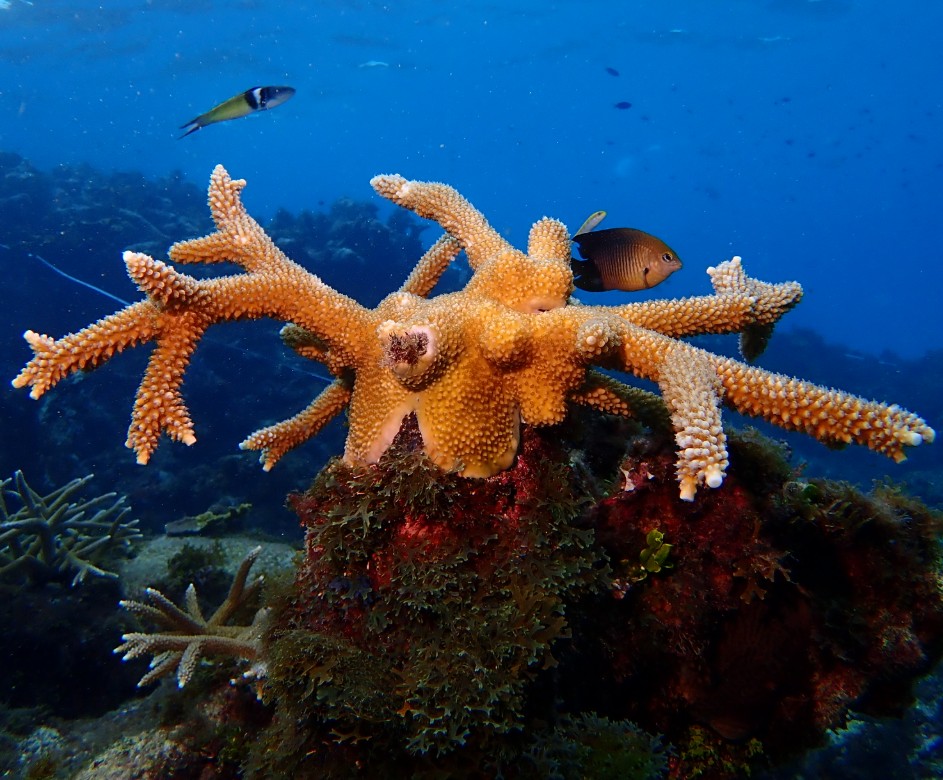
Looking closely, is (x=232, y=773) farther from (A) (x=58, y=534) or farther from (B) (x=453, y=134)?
(B) (x=453, y=134)

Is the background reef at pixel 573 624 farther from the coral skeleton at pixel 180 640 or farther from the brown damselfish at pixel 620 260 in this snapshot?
the brown damselfish at pixel 620 260

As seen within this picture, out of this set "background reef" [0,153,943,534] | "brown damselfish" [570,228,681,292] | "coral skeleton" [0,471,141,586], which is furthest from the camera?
"background reef" [0,153,943,534]

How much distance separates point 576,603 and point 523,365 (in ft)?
4.33

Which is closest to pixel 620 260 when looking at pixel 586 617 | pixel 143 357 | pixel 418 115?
pixel 586 617

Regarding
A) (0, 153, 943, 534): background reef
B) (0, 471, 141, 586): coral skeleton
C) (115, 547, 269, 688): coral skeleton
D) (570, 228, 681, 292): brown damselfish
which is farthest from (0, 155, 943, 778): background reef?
(0, 153, 943, 534): background reef

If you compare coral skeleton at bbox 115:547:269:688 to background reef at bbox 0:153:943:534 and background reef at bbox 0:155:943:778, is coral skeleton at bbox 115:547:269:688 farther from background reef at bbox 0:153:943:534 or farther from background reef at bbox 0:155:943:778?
background reef at bbox 0:153:943:534

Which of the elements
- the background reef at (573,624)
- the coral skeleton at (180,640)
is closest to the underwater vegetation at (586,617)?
the background reef at (573,624)

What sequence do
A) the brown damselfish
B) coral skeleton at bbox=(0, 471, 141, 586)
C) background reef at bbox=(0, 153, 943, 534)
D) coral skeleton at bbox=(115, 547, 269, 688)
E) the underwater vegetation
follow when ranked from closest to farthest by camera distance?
the underwater vegetation < the brown damselfish < coral skeleton at bbox=(115, 547, 269, 688) < coral skeleton at bbox=(0, 471, 141, 586) < background reef at bbox=(0, 153, 943, 534)

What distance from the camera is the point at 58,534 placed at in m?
6.78

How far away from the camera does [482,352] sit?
2.55m

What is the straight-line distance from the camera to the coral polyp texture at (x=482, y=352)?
6.97 feet

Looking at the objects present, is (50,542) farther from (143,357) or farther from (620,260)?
(143,357)

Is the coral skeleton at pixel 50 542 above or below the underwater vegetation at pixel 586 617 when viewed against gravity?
below

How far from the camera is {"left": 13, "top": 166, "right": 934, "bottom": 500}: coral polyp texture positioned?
6.97 feet
